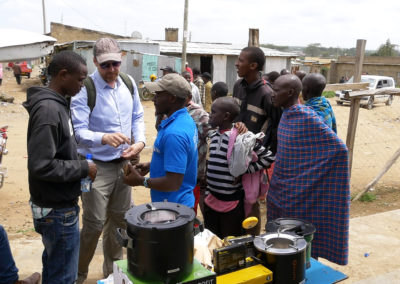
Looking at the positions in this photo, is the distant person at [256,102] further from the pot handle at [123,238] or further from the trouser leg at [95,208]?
the pot handle at [123,238]

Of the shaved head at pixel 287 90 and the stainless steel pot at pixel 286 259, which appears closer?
the stainless steel pot at pixel 286 259

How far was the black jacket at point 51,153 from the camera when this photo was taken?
2240mm

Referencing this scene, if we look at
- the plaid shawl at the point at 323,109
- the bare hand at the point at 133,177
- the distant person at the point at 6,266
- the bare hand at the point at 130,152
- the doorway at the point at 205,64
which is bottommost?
the distant person at the point at 6,266

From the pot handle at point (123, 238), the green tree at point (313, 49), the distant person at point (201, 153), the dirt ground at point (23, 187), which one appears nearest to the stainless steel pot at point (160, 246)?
the pot handle at point (123, 238)

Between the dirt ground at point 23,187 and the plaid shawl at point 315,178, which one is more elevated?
the plaid shawl at point 315,178

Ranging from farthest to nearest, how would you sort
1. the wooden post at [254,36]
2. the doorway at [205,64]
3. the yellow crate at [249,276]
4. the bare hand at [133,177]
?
the doorway at [205,64], the wooden post at [254,36], the bare hand at [133,177], the yellow crate at [249,276]

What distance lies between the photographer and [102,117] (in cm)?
316

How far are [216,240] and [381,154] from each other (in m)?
9.31

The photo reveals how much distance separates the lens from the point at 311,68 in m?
29.4

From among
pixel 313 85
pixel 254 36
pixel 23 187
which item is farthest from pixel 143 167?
pixel 254 36

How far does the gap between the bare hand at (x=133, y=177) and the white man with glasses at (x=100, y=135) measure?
0.92 feet

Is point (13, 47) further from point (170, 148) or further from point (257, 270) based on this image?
point (257, 270)

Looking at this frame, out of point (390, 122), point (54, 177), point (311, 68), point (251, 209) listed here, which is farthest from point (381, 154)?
point (311, 68)

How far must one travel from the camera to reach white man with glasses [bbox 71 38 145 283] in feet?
10.1
